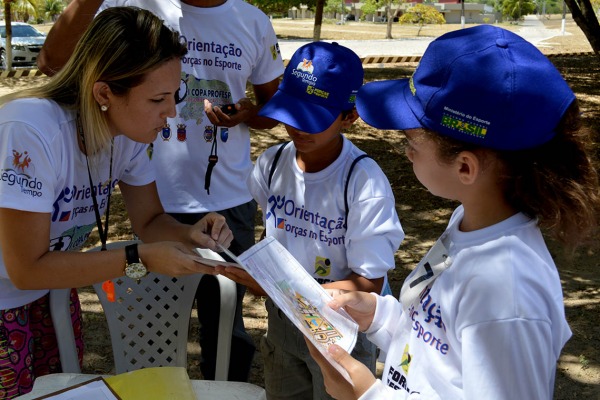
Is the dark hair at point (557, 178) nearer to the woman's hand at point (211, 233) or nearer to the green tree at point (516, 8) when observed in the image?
the woman's hand at point (211, 233)

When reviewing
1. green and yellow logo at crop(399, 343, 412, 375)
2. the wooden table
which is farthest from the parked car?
green and yellow logo at crop(399, 343, 412, 375)

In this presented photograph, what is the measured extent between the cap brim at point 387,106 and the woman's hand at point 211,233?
33.1 inches

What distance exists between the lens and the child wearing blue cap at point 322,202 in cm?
207

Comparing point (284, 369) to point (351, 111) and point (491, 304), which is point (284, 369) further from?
point (491, 304)

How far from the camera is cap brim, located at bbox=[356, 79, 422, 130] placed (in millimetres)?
1406

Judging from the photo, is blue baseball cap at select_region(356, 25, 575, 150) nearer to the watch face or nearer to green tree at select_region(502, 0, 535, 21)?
the watch face

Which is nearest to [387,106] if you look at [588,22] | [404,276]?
[404,276]

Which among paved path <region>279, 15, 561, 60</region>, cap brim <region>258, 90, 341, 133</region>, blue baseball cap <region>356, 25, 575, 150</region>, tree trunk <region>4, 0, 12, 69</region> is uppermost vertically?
blue baseball cap <region>356, 25, 575, 150</region>

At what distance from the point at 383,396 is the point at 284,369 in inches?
38.1

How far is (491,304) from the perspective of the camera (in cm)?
117

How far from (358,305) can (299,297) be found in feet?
0.55

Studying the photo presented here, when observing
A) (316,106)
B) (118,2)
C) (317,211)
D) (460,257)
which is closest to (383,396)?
(460,257)

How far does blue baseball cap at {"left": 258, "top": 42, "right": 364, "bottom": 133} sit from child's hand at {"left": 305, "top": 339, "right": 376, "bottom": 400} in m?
0.86

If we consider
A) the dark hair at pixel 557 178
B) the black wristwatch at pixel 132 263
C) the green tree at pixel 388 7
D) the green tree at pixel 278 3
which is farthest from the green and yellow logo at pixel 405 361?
the green tree at pixel 388 7
